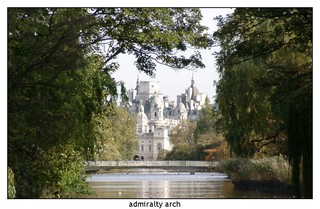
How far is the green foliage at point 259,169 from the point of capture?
22.1 meters

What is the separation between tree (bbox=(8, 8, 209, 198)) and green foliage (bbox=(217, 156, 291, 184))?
7118 millimetres

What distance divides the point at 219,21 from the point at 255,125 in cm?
444

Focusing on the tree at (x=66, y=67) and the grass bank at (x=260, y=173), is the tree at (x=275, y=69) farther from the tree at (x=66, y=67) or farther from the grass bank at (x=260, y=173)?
the grass bank at (x=260, y=173)

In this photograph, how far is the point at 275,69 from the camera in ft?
45.0

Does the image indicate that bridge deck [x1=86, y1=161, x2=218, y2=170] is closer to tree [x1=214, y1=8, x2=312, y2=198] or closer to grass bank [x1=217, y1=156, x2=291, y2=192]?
grass bank [x1=217, y1=156, x2=291, y2=192]

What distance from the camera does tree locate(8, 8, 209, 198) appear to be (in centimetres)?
1198

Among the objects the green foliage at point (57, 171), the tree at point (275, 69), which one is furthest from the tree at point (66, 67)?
the tree at point (275, 69)

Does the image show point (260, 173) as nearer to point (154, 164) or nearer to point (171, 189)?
point (171, 189)

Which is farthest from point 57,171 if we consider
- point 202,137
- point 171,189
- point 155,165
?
point 155,165

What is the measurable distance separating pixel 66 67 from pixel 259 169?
11.7 metres

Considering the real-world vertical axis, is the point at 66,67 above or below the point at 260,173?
above

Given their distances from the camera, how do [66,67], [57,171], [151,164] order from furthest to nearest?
[151,164] → [57,171] → [66,67]
